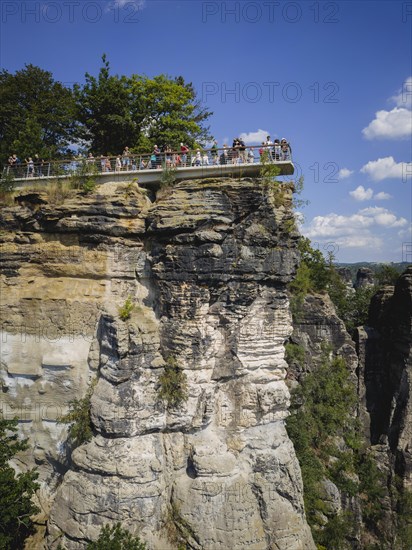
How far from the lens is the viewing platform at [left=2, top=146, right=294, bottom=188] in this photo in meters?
13.8

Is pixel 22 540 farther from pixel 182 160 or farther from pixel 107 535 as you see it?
pixel 182 160

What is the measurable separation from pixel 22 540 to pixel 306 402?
47.5ft

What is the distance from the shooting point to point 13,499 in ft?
40.3

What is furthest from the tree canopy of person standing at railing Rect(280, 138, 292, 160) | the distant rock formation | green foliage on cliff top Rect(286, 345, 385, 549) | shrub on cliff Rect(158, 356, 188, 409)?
the distant rock formation

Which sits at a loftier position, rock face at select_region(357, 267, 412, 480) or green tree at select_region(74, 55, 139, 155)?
green tree at select_region(74, 55, 139, 155)

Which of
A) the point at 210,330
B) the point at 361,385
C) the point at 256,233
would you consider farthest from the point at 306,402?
the point at 256,233

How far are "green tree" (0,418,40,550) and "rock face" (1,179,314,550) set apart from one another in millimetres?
896

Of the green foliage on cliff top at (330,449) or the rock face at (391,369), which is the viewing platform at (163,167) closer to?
the green foliage on cliff top at (330,449)

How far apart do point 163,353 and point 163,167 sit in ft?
21.6

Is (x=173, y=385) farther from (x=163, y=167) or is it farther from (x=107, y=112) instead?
(x=107, y=112)

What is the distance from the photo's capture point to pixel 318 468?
18891 mm

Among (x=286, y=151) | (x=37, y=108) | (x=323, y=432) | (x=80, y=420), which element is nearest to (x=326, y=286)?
(x=323, y=432)

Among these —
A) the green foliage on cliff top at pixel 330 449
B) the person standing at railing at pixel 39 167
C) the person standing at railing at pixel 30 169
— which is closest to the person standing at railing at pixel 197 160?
the person standing at railing at pixel 39 167

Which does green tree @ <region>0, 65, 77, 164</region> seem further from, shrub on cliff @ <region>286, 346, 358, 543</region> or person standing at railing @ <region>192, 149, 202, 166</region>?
shrub on cliff @ <region>286, 346, 358, 543</region>
